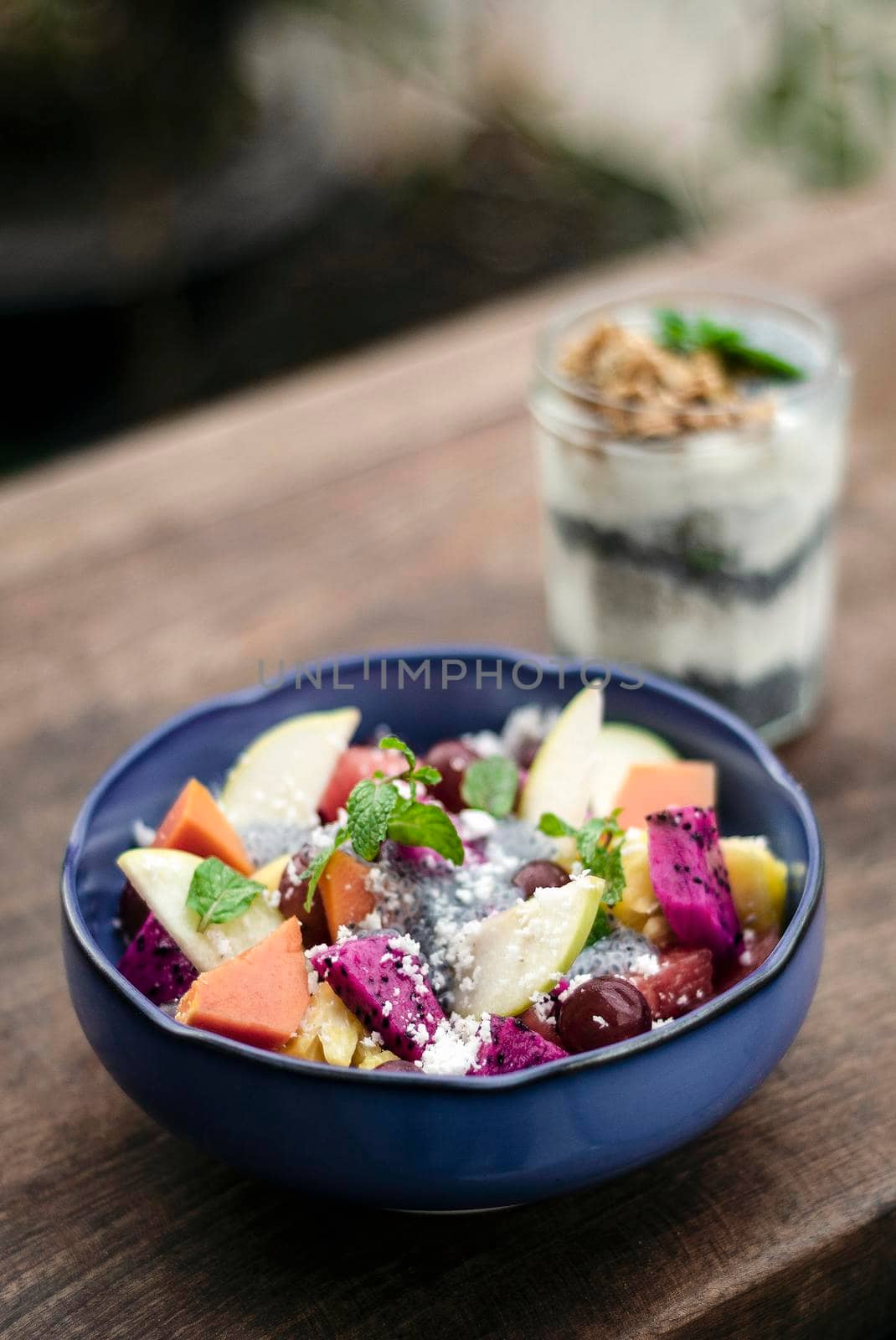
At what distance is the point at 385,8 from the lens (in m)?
2.84

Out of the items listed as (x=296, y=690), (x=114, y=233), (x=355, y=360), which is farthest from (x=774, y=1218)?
(x=114, y=233)

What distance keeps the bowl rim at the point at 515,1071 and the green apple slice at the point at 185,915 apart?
0.13 feet

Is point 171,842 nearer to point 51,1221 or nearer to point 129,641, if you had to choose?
point 51,1221

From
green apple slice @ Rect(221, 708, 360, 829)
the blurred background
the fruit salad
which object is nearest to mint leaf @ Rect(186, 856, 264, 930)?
the fruit salad

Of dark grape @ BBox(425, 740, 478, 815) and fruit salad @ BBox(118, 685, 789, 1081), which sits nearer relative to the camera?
fruit salad @ BBox(118, 685, 789, 1081)

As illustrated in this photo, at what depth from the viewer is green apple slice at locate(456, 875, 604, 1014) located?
739 mm

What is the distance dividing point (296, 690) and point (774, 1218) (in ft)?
1.52

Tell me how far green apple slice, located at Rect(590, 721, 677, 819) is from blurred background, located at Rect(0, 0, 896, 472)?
166 centimetres

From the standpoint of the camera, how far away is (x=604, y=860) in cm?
79

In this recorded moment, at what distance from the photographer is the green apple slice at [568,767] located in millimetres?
880

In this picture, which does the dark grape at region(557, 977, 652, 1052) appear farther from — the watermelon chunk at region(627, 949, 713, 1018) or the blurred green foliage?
the blurred green foliage

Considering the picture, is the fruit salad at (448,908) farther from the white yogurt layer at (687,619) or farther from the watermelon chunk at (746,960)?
the white yogurt layer at (687,619)

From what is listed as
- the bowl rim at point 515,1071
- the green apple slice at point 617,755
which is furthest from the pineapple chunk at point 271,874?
the green apple slice at point 617,755

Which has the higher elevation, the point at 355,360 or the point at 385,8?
the point at 385,8
